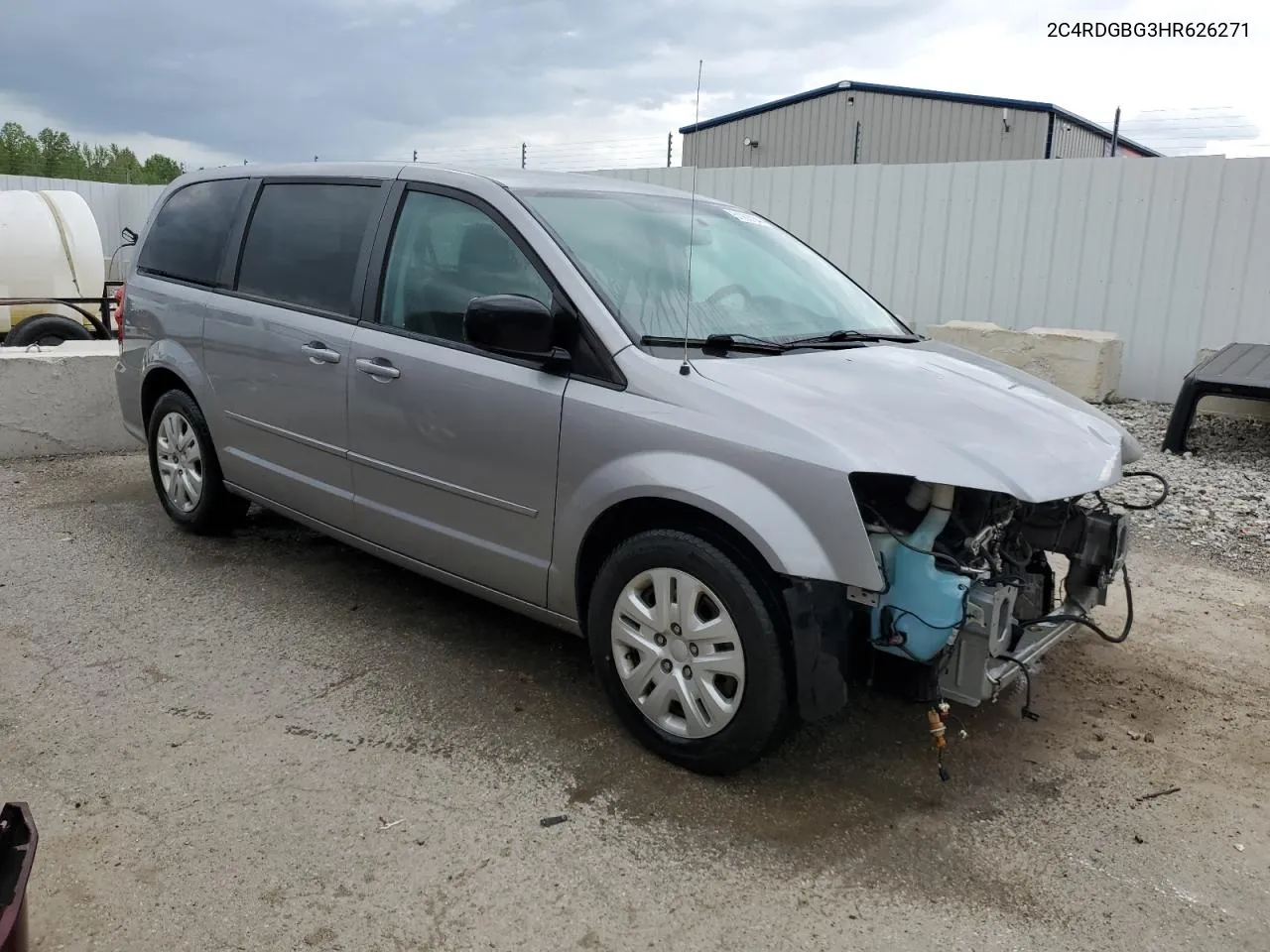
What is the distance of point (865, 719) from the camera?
12.0 ft

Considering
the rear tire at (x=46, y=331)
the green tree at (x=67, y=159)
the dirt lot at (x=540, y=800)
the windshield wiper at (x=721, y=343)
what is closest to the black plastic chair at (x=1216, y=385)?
the dirt lot at (x=540, y=800)

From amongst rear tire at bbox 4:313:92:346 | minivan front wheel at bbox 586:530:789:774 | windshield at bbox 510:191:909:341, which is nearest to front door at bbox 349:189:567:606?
windshield at bbox 510:191:909:341

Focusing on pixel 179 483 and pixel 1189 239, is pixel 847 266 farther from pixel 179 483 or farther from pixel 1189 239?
pixel 179 483

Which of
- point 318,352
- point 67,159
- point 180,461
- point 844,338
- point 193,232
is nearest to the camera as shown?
point 844,338

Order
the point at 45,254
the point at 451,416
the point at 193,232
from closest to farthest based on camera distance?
the point at 451,416 → the point at 193,232 → the point at 45,254

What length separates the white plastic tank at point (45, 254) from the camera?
11.0 m

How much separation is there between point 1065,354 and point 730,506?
7.77 m

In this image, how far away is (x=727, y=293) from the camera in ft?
12.8

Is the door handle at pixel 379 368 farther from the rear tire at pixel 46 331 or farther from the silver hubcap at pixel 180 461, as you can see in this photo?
the rear tire at pixel 46 331

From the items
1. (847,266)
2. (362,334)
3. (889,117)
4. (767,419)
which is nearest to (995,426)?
(767,419)

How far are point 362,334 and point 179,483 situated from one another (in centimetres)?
198

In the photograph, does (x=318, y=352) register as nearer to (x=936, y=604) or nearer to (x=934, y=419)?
(x=934, y=419)

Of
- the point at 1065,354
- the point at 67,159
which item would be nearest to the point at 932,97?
the point at 1065,354

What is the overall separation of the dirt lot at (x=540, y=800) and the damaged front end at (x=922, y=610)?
0.43m
